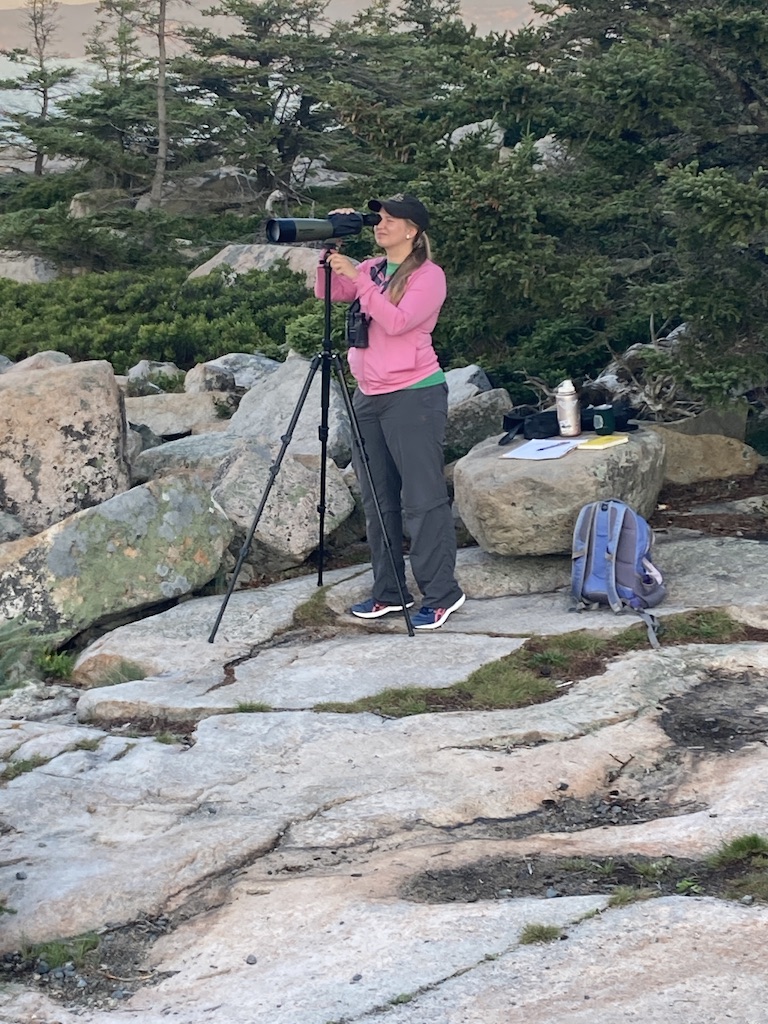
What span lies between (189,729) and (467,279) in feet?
18.1

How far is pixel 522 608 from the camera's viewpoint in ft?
24.3

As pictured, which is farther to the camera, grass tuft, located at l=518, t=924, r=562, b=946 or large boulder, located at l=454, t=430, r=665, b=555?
large boulder, located at l=454, t=430, r=665, b=555

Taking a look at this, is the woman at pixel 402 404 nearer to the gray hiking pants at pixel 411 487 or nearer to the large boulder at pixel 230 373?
the gray hiking pants at pixel 411 487

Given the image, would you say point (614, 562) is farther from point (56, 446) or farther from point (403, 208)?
point (56, 446)

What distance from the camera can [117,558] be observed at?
7.96m

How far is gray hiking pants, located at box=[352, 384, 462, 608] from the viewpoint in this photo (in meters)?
6.87

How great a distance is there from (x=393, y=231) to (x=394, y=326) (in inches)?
20.8

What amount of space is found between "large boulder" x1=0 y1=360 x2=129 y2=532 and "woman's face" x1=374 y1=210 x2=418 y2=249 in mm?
3182

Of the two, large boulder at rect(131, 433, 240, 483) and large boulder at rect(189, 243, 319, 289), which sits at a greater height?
large boulder at rect(189, 243, 319, 289)

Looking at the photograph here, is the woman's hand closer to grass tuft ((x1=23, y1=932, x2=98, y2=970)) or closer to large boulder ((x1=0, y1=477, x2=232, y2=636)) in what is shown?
large boulder ((x1=0, y1=477, x2=232, y2=636))

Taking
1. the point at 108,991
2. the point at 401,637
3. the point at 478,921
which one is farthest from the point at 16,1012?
the point at 401,637

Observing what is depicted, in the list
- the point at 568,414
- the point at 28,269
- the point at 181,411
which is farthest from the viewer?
the point at 28,269

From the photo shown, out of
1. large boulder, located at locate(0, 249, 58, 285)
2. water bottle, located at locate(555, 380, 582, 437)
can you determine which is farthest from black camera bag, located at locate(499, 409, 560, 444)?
large boulder, located at locate(0, 249, 58, 285)

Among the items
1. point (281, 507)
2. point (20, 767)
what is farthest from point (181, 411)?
point (20, 767)
